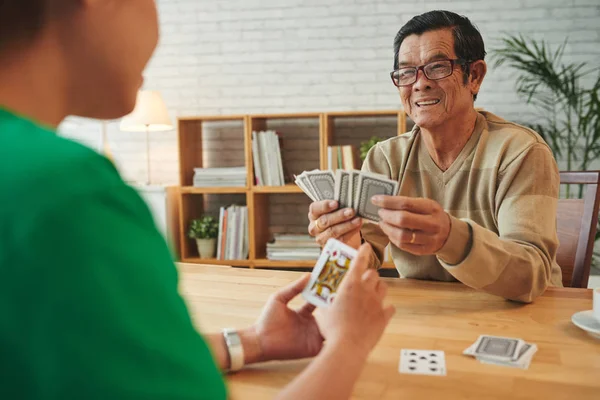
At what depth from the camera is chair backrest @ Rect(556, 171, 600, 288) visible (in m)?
1.76

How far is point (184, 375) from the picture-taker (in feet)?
1.30

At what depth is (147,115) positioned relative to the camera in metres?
3.89

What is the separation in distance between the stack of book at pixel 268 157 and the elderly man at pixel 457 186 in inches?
79.7

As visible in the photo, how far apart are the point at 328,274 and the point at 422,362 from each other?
0.24 metres

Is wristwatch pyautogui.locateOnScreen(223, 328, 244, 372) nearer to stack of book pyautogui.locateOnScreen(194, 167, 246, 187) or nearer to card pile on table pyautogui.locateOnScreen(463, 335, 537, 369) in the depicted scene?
card pile on table pyautogui.locateOnScreen(463, 335, 537, 369)

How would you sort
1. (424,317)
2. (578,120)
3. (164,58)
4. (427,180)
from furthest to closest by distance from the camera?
(164,58) → (578,120) → (427,180) → (424,317)

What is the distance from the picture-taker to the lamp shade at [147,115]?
3887mm

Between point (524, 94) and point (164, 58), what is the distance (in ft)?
9.42

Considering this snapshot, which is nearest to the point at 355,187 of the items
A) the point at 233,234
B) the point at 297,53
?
the point at 233,234

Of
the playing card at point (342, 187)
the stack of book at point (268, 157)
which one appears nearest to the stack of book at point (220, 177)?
the stack of book at point (268, 157)

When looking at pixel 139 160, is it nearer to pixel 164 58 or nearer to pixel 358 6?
pixel 164 58

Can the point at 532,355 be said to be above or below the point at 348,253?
below

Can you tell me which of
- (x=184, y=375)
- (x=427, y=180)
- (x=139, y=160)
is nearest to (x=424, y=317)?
(x=427, y=180)

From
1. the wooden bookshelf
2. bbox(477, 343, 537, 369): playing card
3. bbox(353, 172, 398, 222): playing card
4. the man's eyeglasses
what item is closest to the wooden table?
bbox(477, 343, 537, 369): playing card
